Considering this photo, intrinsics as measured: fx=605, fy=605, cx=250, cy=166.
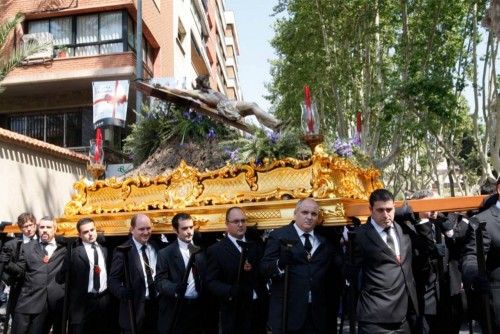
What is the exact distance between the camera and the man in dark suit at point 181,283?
5.23 m

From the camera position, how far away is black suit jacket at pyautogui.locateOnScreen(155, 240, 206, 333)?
526cm

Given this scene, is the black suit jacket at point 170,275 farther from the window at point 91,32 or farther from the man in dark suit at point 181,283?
the window at point 91,32

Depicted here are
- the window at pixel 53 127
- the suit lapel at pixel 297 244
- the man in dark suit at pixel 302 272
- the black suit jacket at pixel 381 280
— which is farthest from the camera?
the window at pixel 53 127

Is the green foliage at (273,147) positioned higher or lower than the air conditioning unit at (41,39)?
lower


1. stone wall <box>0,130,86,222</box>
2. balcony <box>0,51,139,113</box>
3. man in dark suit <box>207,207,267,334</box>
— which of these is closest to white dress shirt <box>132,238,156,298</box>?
man in dark suit <box>207,207,267,334</box>

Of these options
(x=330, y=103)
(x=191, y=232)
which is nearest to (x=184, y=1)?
(x=330, y=103)

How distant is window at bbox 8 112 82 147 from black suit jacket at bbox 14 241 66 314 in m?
12.3

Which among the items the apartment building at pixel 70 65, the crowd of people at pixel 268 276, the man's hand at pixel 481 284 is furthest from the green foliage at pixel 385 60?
the man's hand at pixel 481 284

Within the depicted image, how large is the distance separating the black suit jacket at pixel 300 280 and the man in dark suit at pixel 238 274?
16.2 inches

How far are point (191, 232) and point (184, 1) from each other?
2081cm

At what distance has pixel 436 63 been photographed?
631 inches

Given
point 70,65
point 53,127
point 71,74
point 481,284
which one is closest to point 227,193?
point 481,284

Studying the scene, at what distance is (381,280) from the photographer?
425cm

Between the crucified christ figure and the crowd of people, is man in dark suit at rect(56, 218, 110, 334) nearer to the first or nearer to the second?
the crowd of people
